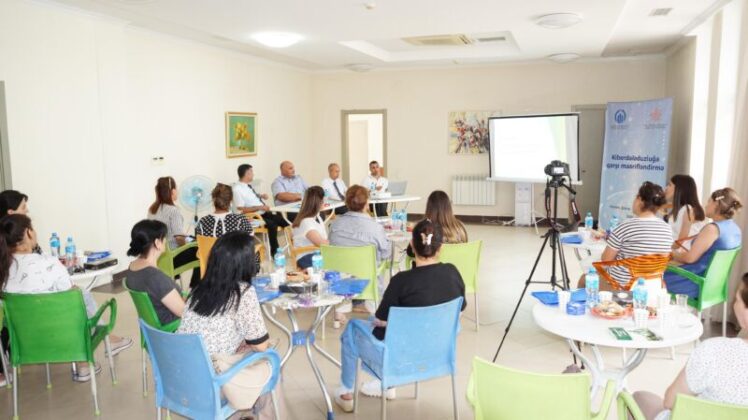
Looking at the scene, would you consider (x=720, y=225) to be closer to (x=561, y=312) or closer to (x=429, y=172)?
(x=561, y=312)

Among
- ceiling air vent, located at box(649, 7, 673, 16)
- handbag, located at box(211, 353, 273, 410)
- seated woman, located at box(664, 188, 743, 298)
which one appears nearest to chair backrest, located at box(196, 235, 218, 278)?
handbag, located at box(211, 353, 273, 410)

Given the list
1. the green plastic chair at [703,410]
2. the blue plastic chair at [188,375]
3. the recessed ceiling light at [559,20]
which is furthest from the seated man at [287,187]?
the green plastic chair at [703,410]

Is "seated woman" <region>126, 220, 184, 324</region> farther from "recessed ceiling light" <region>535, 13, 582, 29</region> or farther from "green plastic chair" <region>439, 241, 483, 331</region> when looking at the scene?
"recessed ceiling light" <region>535, 13, 582, 29</region>

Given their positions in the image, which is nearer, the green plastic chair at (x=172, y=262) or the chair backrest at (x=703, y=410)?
the chair backrest at (x=703, y=410)

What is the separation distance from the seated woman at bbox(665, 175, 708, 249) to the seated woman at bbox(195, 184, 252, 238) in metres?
3.73

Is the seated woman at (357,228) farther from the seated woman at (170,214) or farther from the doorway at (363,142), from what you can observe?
the doorway at (363,142)

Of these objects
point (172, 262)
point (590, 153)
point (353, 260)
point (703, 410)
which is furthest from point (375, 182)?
point (703, 410)

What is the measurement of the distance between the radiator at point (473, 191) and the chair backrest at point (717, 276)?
665 cm

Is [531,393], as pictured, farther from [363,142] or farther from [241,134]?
[363,142]

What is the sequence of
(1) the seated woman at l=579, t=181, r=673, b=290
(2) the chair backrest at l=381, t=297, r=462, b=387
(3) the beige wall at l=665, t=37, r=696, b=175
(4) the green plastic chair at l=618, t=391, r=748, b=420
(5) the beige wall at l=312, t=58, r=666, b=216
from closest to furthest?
(4) the green plastic chair at l=618, t=391, r=748, b=420
(2) the chair backrest at l=381, t=297, r=462, b=387
(1) the seated woman at l=579, t=181, r=673, b=290
(3) the beige wall at l=665, t=37, r=696, b=175
(5) the beige wall at l=312, t=58, r=666, b=216

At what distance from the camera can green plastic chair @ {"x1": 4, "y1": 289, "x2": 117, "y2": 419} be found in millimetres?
3330

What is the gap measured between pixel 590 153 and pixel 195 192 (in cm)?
690

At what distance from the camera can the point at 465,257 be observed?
4727 mm

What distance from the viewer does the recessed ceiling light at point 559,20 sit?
20.6 ft
